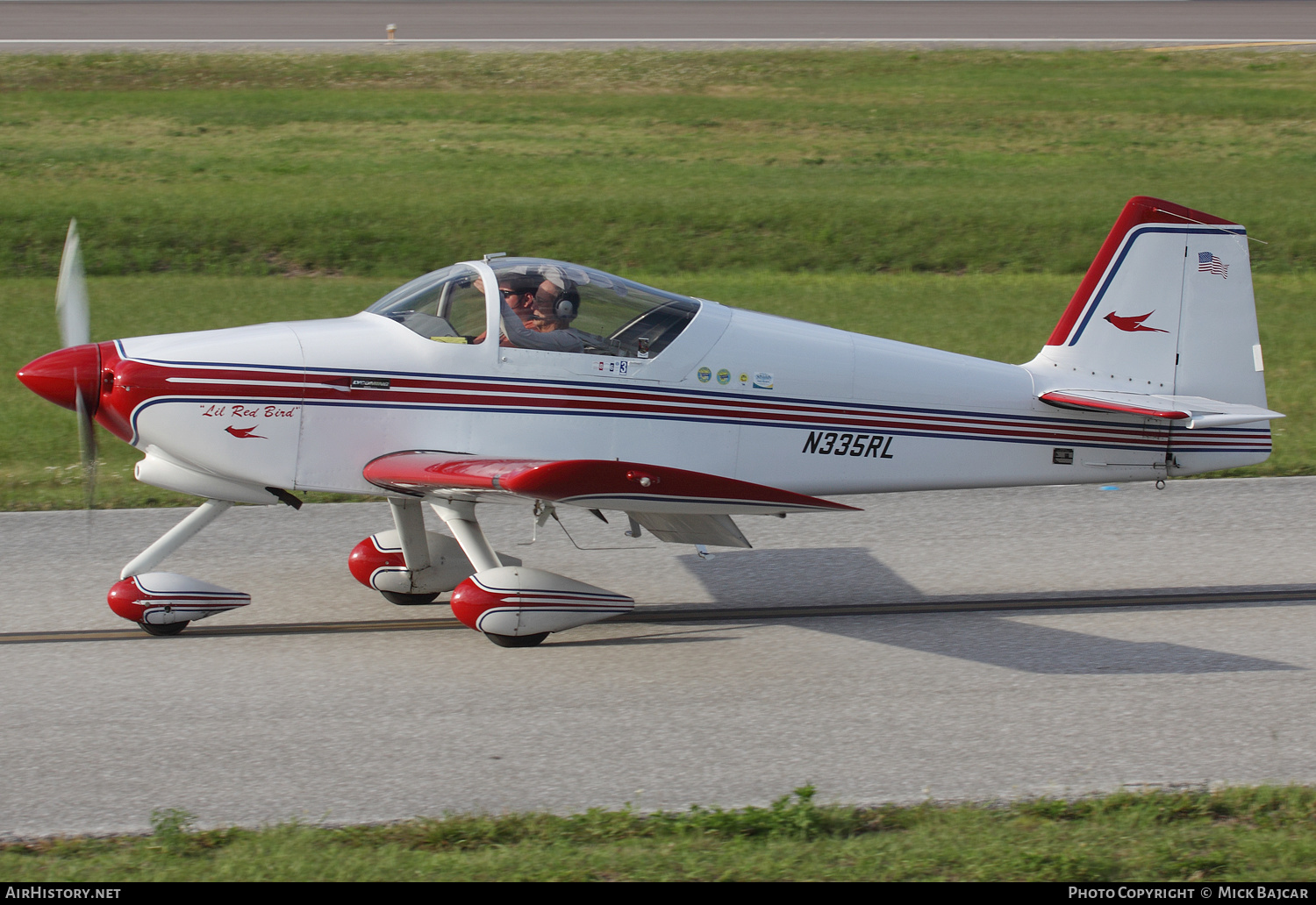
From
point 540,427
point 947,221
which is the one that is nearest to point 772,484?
point 540,427

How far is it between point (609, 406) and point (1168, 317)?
3.51 m

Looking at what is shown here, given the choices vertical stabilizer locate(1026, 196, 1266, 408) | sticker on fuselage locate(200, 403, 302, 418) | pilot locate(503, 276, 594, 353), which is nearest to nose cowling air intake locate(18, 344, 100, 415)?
sticker on fuselage locate(200, 403, 302, 418)

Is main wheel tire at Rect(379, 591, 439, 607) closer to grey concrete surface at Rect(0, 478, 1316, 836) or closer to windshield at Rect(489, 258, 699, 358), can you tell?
grey concrete surface at Rect(0, 478, 1316, 836)

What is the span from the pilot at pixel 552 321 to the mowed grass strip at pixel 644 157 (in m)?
10.3

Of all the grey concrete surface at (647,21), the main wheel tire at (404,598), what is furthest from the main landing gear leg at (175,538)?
the grey concrete surface at (647,21)

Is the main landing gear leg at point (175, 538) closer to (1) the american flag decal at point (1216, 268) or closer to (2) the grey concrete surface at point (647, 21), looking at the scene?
(1) the american flag decal at point (1216, 268)

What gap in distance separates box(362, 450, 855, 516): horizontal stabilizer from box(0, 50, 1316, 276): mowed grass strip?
10634 mm

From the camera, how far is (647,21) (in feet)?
101

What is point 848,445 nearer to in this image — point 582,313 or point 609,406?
point 609,406

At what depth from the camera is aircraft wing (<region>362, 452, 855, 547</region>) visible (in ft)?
20.4

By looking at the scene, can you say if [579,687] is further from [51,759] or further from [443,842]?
[51,759]

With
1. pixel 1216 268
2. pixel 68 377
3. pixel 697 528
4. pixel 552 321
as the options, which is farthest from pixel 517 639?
pixel 1216 268

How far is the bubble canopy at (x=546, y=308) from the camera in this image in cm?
718
